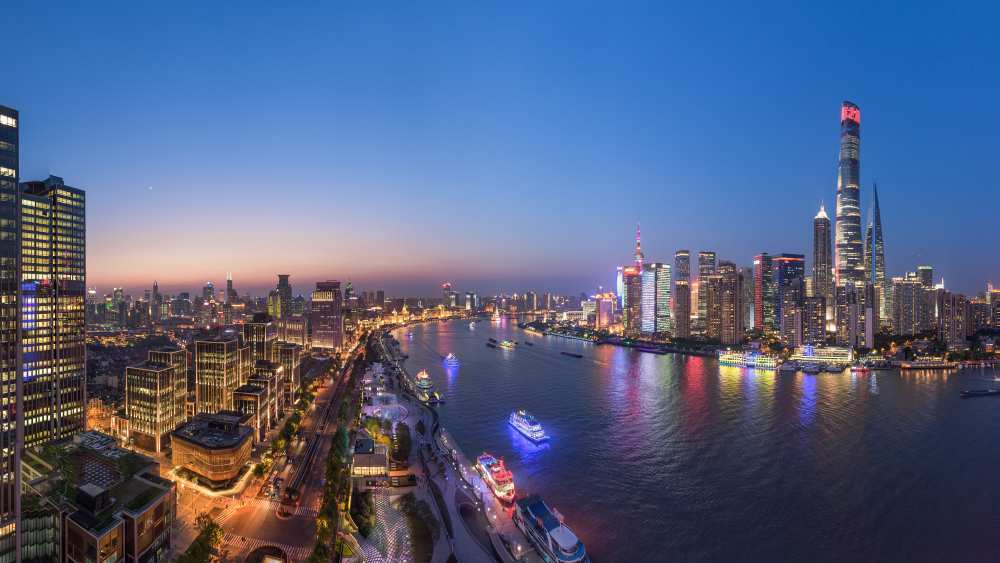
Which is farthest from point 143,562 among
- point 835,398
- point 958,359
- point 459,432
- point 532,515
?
point 958,359

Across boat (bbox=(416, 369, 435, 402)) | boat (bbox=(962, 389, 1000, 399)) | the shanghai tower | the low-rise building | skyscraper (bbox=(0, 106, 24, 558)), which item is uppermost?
the shanghai tower

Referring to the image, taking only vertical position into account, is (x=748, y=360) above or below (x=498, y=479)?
below

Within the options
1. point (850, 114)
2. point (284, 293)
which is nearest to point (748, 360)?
point (850, 114)

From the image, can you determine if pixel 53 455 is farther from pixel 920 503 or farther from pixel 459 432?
pixel 920 503

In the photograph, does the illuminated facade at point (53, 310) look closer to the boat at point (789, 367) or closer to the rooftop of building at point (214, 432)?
the rooftop of building at point (214, 432)

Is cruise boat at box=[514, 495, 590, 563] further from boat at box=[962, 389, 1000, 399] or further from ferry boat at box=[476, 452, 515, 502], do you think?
boat at box=[962, 389, 1000, 399]

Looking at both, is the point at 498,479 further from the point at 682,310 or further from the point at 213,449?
the point at 682,310

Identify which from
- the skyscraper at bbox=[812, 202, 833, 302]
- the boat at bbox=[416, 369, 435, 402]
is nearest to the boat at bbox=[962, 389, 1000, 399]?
the boat at bbox=[416, 369, 435, 402]
